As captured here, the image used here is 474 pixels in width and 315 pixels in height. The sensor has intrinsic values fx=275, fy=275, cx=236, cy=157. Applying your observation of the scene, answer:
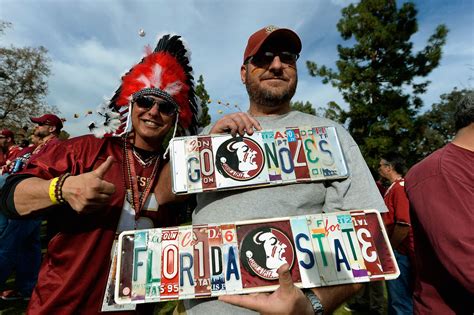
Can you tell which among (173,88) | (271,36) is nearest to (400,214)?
(271,36)

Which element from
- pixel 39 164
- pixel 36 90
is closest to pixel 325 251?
pixel 39 164

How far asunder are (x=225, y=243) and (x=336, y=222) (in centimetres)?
53

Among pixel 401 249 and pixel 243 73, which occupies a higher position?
pixel 243 73

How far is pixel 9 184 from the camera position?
1.67m

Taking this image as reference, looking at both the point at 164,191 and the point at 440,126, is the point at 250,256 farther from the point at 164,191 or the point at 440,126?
the point at 440,126

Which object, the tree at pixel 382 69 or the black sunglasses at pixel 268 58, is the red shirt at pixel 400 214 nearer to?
the black sunglasses at pixel 268 58

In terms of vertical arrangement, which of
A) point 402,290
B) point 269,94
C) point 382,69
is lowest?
point 402,290

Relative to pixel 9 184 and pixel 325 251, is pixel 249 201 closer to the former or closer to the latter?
pixel 325 251

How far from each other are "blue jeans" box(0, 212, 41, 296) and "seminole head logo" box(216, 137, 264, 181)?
4428mm

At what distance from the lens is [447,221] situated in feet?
5.21

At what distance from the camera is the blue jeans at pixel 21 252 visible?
4.16m

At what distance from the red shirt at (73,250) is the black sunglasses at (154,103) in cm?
55

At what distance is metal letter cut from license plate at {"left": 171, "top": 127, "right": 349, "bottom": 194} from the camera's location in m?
1.39

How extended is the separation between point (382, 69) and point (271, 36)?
16124 mm
